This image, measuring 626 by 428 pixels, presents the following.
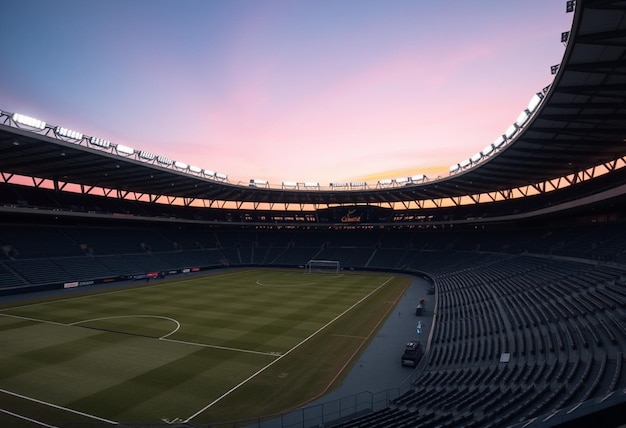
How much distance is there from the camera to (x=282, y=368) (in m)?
22.7

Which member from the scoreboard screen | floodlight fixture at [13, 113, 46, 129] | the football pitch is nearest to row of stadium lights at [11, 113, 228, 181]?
floodlight fixture at [13, 113, 46, 129]

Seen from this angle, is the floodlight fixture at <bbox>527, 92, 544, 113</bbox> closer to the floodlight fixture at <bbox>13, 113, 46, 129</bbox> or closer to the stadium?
the stadium

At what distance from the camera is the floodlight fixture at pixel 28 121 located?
33656mm

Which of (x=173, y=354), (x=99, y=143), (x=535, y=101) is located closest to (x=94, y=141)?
(x=99, y=143)

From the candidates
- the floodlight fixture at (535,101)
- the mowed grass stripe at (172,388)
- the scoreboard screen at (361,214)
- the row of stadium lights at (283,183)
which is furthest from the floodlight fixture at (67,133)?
the scoreboard screen at (361,214)

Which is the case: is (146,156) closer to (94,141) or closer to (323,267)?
(94,141)

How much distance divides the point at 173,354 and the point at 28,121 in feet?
91.1

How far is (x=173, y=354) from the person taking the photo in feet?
80.6

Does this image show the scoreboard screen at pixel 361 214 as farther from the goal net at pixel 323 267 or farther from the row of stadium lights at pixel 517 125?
the row of stadium lights at pixel 517 125

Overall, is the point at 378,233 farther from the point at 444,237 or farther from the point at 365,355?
the point at 365,355

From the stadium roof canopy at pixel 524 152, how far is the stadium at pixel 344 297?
0.19 meters

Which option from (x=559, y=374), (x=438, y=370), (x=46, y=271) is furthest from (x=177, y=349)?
(x=46, y=271)

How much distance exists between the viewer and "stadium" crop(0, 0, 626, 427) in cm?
1623

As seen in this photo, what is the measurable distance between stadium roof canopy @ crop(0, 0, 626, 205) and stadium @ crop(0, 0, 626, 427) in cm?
19
